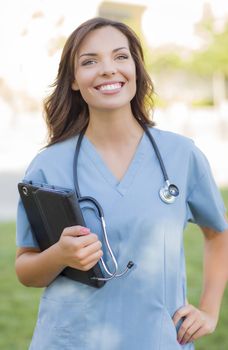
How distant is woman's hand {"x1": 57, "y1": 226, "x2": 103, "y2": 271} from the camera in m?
1.41

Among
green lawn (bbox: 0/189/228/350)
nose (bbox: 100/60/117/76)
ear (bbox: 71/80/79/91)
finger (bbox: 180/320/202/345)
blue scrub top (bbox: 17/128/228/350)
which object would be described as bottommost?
green lawn (bbox: 0/189/228/350)

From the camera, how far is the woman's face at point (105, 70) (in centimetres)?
164

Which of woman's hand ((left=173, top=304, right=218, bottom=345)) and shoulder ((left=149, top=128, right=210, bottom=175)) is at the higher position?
shoulder ((left=149, top=128, right=210, bottom=175))

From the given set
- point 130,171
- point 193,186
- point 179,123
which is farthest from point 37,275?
point 179,123

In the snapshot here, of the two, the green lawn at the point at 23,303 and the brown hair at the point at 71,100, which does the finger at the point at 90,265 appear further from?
the green lawn at the point at 23,303

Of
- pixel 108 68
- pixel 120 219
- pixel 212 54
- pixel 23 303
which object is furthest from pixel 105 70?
pixel 212 54

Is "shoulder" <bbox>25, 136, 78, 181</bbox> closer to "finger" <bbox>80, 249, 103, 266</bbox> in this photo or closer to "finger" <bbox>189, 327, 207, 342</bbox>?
"finger" <bbox>80, 249, 103, 266</bbox>

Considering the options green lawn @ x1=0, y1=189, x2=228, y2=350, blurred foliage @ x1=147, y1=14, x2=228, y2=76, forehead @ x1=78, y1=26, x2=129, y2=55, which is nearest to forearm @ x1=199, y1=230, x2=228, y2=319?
forehead @ x1=78, y1=26, x2=129, y2=55

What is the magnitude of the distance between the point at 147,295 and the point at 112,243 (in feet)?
0.48

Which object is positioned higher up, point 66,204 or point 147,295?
point 66,204

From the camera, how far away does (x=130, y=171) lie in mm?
1639

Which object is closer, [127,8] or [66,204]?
[66,204]

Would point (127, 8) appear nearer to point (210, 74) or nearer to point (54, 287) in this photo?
point (210, 74)

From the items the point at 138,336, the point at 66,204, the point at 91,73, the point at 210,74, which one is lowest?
the point at 210,74
